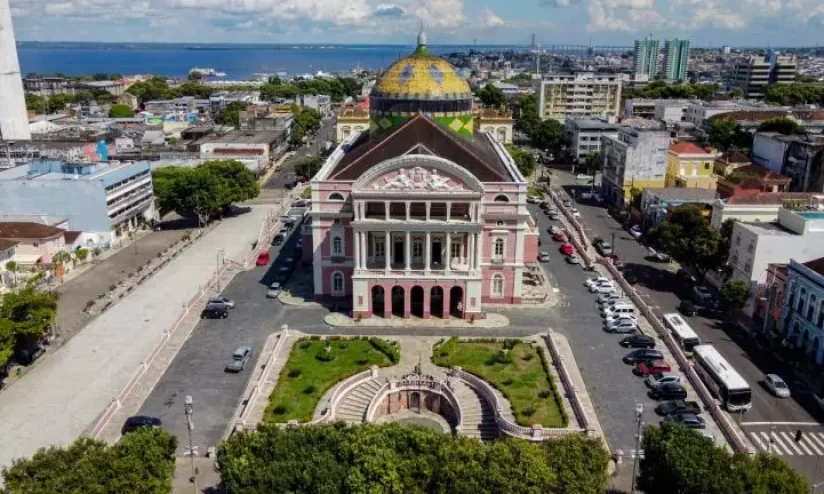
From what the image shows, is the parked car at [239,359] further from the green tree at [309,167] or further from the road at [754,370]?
the green tree at [309,167]

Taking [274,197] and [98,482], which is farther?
[274,197]

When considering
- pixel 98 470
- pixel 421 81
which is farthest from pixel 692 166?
pixel 98 470

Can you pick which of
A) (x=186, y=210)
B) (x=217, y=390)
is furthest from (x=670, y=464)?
(x=186, y=210)

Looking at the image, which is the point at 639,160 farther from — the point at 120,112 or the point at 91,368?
the point at 120,112

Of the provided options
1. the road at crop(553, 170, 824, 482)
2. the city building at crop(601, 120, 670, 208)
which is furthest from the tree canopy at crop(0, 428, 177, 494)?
the city building at crop(601, 120, 670, 208)

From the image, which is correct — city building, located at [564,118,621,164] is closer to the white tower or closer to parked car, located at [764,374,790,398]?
parked car, located at [764,374,790,398]

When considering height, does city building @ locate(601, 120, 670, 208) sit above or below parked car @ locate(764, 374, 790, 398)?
above

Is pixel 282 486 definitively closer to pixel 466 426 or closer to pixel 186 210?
pixel 466 426
